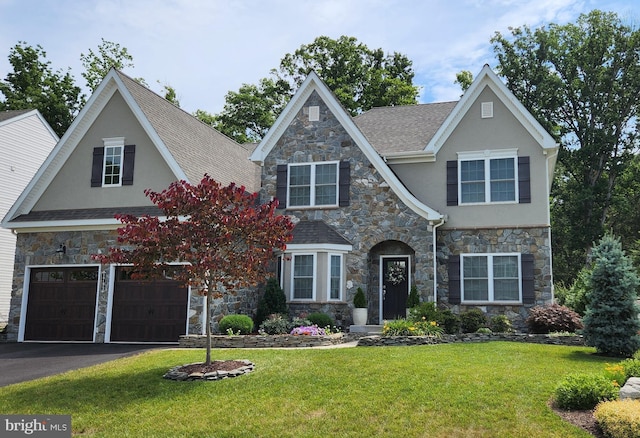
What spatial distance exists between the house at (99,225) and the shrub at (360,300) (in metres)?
3.37

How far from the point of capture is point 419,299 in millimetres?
18375

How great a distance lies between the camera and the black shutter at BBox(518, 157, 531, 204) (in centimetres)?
1903

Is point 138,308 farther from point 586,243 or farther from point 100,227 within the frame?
point 586,243

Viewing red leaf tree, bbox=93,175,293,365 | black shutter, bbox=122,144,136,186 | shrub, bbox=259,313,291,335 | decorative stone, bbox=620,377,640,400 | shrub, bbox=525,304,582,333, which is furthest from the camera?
black shutter, bbox=122,144,136,186

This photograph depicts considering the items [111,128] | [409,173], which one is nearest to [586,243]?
[409,173]

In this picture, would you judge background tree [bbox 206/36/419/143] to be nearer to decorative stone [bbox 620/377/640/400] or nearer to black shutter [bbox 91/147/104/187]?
black shutter [bbox 91/147/104/187]

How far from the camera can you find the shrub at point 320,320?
17828 mm

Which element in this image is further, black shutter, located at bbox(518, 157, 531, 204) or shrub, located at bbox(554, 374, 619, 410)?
black shutter, located at bbox(518, 157, 531, 204)

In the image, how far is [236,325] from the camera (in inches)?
660

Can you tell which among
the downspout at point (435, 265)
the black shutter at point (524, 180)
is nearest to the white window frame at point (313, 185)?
the downspout at point (435, 265)

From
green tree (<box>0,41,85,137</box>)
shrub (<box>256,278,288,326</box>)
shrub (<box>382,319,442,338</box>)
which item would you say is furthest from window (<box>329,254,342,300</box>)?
green tree (<box>0,41,85,137</box>)

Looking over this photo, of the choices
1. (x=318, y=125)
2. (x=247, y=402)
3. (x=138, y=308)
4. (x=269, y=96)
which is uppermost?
(x=269, y=96)

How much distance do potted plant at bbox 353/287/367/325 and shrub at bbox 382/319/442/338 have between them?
7.24 feet

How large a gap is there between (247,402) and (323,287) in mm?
9260
